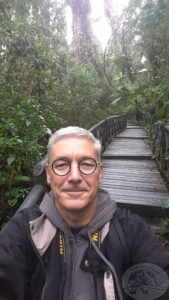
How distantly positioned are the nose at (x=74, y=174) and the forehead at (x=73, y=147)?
7 cm

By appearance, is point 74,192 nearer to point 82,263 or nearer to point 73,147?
point 73,147

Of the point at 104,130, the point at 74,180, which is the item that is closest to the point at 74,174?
the point at 74,180

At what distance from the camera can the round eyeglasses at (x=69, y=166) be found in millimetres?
1952

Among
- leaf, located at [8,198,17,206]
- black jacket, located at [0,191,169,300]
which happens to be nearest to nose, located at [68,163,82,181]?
black jacket, located at [0,191,169,300]

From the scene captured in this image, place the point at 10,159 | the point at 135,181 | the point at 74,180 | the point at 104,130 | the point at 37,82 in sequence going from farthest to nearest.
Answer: the point at 104,130, the point at 135,181, the point at 37,82, the point at 10,159, the point at 74,180

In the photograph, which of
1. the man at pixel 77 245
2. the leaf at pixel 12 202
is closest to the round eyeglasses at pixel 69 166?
the man at pixel 77 245

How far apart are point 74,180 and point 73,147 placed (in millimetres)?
220

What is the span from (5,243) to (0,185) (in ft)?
7.42

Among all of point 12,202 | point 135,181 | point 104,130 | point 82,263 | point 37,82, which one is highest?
point 37,82

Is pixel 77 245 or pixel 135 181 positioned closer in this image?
pixel 77 245

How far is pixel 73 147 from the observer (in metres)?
2.00

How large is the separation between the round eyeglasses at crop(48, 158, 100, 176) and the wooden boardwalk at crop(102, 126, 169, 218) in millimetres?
3274

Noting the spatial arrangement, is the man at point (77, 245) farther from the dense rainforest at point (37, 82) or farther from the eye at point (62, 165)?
the dense rainforest at point (37, 82)

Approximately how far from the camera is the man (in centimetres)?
172
